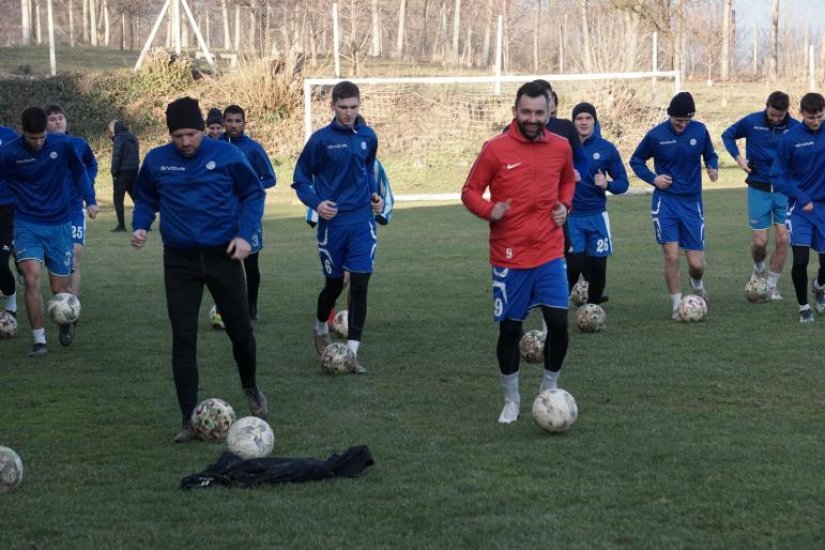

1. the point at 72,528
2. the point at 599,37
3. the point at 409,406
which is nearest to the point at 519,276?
the point at 409,406

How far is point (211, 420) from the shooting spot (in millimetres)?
7695

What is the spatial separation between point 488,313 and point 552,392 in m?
5.78

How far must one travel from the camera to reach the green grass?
5.82 m

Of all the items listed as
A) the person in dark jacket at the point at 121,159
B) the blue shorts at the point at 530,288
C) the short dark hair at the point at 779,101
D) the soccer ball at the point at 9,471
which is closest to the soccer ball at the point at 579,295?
the short dark hair at the point at 779,101

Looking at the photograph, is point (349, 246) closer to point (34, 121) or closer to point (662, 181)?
point (34, 121)

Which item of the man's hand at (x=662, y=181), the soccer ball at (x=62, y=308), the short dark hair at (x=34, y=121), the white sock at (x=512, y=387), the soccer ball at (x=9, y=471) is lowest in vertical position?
the soccer ball at (x=9, y=471)

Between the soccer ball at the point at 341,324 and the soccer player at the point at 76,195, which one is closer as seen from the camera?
the soccer ball at the point at 341,324

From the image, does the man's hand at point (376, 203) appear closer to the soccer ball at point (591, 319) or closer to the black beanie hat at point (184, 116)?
the soccer ball at point (591, 319)

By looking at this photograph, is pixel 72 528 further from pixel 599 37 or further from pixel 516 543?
pixel 599 37

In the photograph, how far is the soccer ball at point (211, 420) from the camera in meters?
7.70

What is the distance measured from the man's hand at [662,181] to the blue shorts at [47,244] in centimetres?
594

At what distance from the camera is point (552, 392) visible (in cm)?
770

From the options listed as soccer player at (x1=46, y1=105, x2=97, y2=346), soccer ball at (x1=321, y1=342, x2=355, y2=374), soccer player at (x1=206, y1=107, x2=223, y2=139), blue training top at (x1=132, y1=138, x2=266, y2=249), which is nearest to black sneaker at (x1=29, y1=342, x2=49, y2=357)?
soccer player at (x1=46, y1=105, x2=97, y2=346)

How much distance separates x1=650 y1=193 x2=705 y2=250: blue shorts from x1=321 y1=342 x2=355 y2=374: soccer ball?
164 inches
